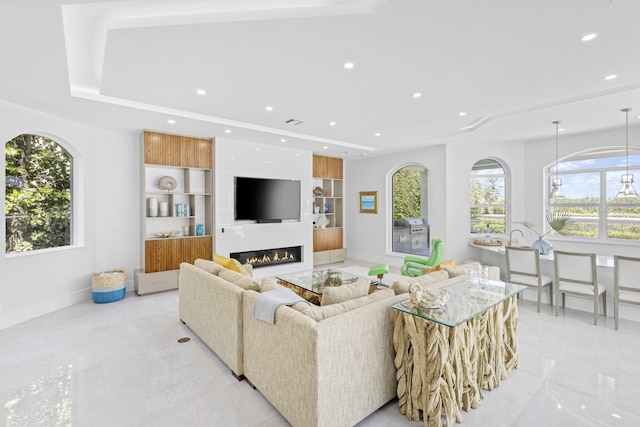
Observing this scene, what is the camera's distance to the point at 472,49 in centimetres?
245

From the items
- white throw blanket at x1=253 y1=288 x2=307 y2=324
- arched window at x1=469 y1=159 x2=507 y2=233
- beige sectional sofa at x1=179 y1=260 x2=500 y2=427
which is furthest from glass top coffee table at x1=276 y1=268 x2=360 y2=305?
arched window at x1=469 y1=159 x2=507 y2=233

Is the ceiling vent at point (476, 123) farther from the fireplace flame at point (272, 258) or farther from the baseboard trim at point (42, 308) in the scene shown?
the baseboard trim at point (42, 308)

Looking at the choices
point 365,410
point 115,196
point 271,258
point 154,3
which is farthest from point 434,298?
point 115,196

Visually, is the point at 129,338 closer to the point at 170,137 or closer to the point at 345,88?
the point at 170,137

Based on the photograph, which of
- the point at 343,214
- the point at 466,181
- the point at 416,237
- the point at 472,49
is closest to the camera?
the point at 472,49

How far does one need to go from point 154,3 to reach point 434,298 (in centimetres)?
280

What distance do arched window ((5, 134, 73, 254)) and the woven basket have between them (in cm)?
78

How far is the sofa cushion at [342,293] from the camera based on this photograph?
7.61 ft

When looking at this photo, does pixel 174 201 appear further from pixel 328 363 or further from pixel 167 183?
pixel 328 363

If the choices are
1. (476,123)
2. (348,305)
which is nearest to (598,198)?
(476,123)

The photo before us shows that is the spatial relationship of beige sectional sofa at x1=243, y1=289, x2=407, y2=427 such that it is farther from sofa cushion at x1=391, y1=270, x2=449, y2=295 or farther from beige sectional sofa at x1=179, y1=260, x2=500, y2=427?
sofa cushion at x1=391, y1=270, x2=449, y2=295

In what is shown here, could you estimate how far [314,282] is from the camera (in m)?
3.97

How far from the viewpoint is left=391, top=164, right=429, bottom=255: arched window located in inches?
275

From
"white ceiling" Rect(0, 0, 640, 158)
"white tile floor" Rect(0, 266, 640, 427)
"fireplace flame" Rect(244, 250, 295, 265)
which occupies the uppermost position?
"white ceiling" Rect(0, 0, 640, 158)
